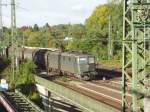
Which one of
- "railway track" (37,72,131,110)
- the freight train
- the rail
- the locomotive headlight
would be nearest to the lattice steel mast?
the locomotive headlight

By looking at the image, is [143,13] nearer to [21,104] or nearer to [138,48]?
[138,48]

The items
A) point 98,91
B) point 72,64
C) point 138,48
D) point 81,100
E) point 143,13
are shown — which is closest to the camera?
point 143,13

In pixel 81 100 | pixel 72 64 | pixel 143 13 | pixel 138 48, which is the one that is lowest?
pixel 81 100

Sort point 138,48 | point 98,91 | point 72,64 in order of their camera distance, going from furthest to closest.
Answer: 1. point 72,64
2. point 98,91
3. point 138,48

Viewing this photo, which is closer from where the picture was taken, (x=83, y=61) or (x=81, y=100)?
(x=81, y=100)

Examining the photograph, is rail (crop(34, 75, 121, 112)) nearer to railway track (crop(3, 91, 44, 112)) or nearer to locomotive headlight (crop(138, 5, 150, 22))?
railway track (crop(3, 91, 44, 112))

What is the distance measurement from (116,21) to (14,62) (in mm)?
37794

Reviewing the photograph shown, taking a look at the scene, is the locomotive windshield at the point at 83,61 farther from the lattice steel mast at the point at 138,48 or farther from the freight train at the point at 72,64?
the lattice steel mast at the point at 138,48

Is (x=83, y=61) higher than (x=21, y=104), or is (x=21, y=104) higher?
(x=83, y=61)

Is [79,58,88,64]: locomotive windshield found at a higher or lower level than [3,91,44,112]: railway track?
higher

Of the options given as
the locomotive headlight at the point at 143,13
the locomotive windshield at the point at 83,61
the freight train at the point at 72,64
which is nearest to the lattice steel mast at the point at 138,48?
the locomotive headlight at the point at 143,13

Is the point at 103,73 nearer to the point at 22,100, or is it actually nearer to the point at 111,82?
the point at 111,82

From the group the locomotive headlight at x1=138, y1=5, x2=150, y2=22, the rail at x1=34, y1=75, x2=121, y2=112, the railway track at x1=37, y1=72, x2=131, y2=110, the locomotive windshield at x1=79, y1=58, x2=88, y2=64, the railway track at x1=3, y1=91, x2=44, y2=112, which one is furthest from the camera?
the locomotive windshield at x1=79, y1=58, x2=88, y2=64

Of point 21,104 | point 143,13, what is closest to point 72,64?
point 21,104
